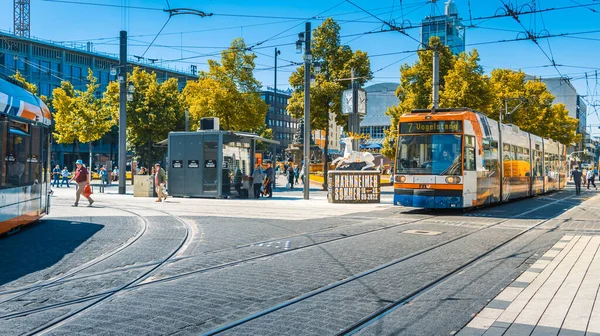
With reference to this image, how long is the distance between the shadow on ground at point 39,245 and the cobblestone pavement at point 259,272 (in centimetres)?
2

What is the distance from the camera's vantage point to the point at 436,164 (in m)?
18.4

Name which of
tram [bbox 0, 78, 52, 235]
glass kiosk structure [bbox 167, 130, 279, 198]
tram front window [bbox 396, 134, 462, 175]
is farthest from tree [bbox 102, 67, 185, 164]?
tram [bbox 0, 78, 52, 235]

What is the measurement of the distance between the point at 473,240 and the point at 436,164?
20.8ft

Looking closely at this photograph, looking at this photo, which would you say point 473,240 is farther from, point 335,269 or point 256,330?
point 256,330

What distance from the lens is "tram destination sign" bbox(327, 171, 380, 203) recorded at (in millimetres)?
24312

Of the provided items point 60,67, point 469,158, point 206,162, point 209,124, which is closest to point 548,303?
point 469,158

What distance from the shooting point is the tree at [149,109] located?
44406mm

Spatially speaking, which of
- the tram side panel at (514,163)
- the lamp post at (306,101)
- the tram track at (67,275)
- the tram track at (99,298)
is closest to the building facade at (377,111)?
the tram side panel at (514,163)

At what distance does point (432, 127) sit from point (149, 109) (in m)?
30.1

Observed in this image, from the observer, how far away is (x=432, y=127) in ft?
61.3

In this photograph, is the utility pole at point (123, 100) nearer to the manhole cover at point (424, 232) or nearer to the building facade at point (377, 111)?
the manhole cover at point (424, 232)

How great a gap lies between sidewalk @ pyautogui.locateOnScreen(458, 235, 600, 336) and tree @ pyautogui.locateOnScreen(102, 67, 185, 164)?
3803 centimetres

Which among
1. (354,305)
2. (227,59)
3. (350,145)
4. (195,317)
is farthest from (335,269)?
(227,59)

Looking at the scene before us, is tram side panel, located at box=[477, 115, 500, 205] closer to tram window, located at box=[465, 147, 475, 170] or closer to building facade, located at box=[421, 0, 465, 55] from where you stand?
tram window, located at box=[465, 147, 475, 170]
